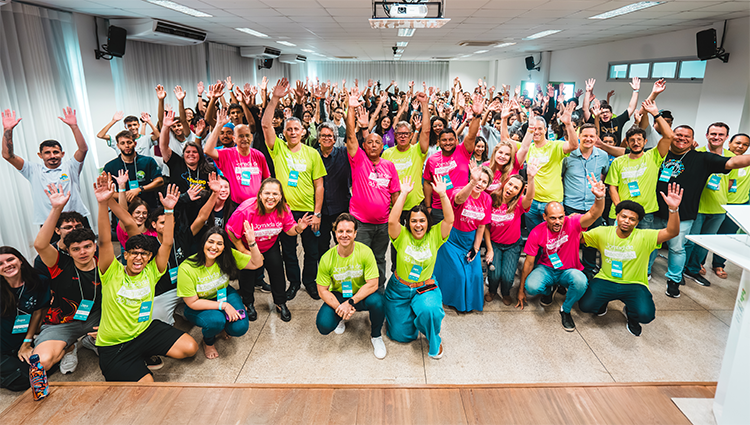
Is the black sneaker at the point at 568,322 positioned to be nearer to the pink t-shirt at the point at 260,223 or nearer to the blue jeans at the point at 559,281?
the blue jeans at the point at 559,281

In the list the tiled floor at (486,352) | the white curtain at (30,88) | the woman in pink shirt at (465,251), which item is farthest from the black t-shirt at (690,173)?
the white curtain at (30,88)

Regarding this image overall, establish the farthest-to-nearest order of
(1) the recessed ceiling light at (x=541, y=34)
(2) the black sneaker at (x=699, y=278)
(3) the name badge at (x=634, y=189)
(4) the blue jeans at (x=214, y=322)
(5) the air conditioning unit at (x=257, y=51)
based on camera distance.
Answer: (5) the air conditioning unit at (x=257, y=51), (1) the recessed ceiling light at (x=541, y=34), (2) the black sneaker at (x=699, y=278), (3) the name badge at (x=634, y=189), (4) the blue jeans at (x=214, y=322)

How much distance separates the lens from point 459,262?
3.26 m

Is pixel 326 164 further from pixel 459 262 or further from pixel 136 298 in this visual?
pixel 136 298

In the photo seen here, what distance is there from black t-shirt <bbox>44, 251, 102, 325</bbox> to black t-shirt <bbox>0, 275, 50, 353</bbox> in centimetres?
6

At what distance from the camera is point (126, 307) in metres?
2.46

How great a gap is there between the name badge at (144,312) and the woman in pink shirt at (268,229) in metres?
0.70

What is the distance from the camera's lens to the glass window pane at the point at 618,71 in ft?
27.4

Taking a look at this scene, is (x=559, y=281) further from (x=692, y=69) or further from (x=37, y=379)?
(x=692, y=69)

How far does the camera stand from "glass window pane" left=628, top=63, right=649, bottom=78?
773 centimetres

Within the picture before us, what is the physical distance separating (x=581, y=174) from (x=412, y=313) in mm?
2206

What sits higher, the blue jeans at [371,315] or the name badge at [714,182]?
the name badge at [714,182]

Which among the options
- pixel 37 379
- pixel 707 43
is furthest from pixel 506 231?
pixel 707 43

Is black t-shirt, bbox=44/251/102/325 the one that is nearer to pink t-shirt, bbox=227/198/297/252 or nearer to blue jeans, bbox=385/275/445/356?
pink t-shirt, bbox=227/198/297/252
